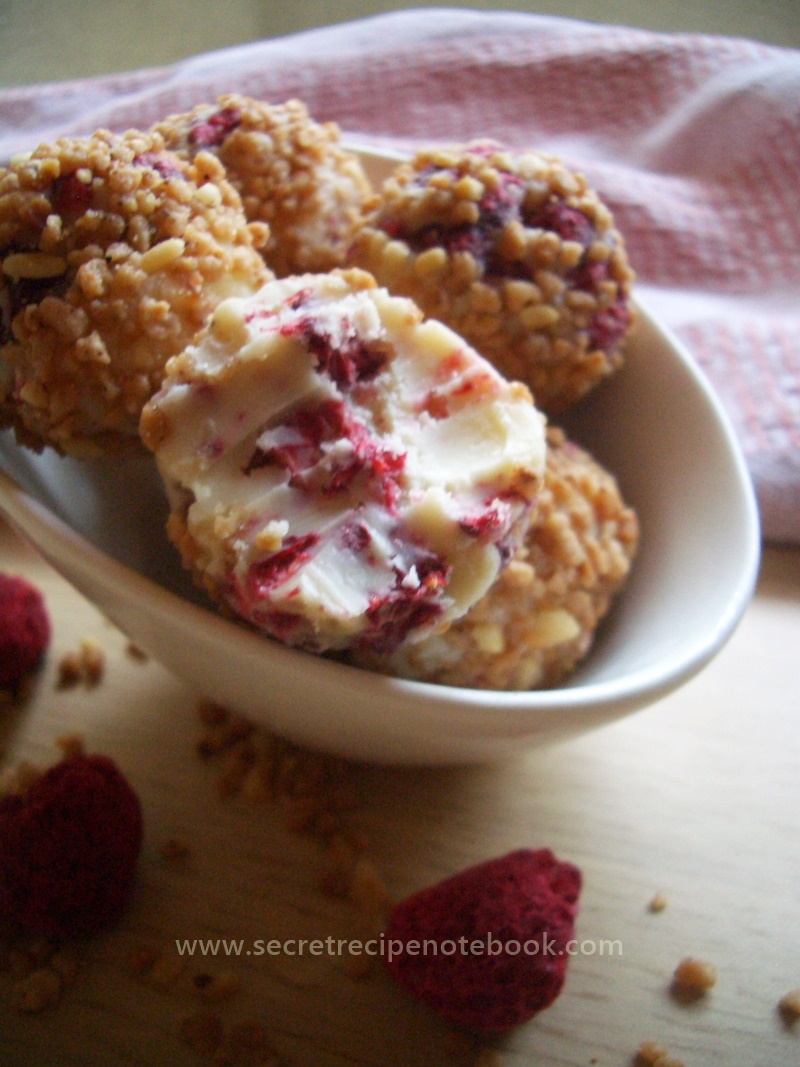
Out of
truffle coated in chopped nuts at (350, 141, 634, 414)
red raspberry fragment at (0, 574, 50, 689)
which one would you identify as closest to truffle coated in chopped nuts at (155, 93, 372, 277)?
truffle coated in chopped nuts at (350, 141, 634, 414)

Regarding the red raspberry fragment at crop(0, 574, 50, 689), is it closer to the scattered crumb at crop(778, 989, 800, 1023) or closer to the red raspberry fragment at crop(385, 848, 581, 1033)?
the red raspberry fragment at crop(385, 848, 581, 1033)

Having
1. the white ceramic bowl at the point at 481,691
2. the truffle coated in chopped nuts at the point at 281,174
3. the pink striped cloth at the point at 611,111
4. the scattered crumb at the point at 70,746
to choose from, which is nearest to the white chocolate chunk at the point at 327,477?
the white ceramic bowl at the point at 481,691

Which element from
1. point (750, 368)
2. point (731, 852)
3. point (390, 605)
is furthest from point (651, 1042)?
point (750, 368)

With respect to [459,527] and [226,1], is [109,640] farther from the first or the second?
[226,1]

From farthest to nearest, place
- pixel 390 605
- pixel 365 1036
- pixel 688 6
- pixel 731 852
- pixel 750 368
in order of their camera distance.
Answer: pixel 688 6 < pixel 750 368 < pixel 731 852 < pixel 365 1036 < pixel 390 605

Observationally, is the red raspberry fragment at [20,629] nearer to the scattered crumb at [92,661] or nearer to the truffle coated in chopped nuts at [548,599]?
the scattered crumb at [92,661]

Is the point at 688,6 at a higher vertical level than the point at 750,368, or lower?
higher
